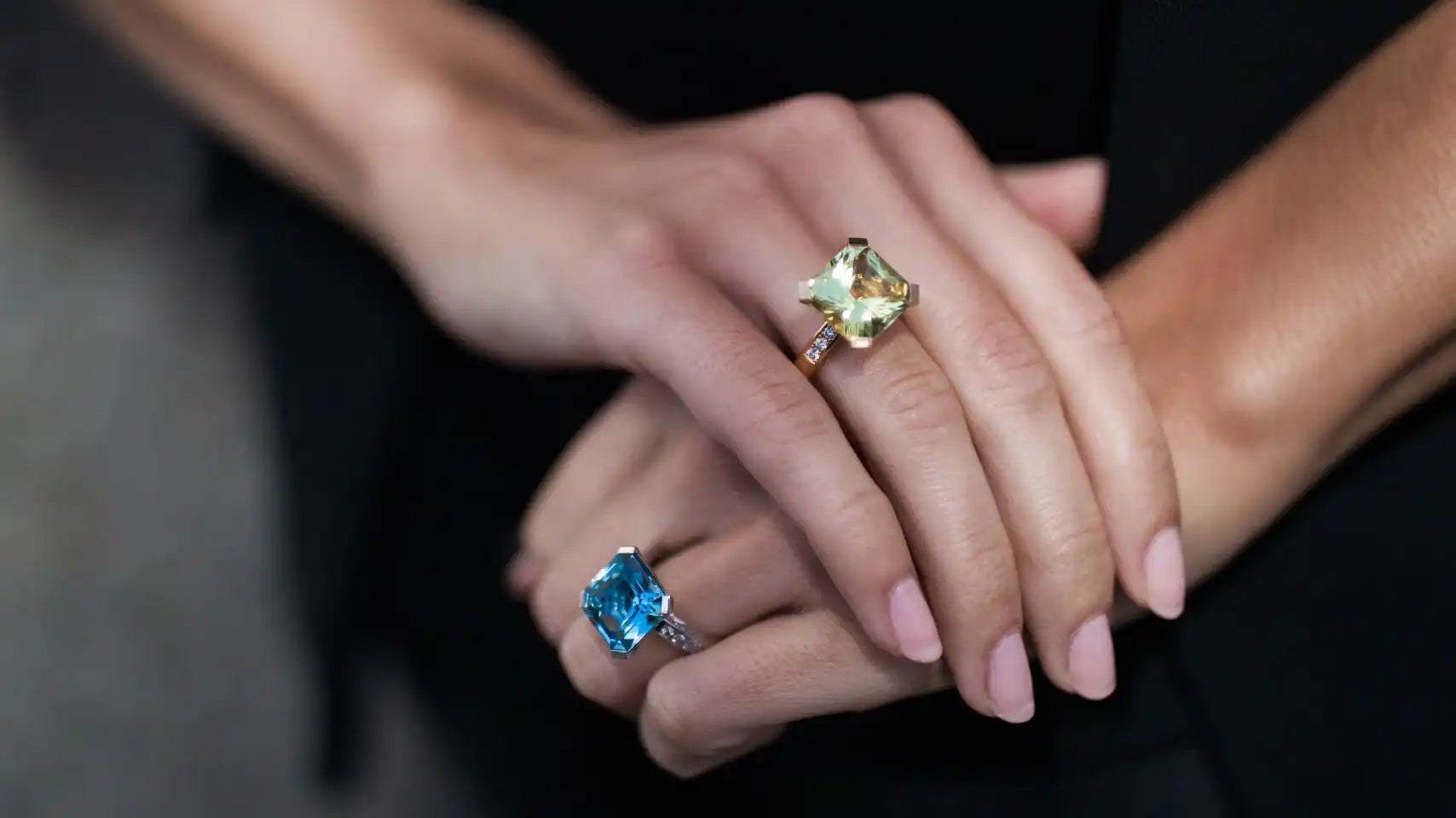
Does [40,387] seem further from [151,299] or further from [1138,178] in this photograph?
[1138,178]

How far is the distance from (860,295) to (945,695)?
33 centimetres

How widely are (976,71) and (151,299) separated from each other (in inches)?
47.2

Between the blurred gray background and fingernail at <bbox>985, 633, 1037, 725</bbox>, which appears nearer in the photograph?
fingernail at <bbox>985, 633, 1037, 725</bbox>

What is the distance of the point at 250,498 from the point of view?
4.48ft

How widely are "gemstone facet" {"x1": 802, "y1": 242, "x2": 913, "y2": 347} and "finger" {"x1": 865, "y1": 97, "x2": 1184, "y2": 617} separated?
0.08 meters

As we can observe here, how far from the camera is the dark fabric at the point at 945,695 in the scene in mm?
586

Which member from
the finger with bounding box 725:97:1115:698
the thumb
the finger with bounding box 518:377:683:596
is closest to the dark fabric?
the thumb

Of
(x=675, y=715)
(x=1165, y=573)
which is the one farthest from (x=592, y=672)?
(x=1165, y=573)

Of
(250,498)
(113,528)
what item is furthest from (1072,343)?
(113,528)

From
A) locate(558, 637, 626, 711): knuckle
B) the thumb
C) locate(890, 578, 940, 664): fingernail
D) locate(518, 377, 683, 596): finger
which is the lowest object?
locate(890, 578, 940, 664): fingernail

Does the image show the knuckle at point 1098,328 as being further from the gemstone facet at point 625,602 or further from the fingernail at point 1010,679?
the gemstone facet at point 625,602

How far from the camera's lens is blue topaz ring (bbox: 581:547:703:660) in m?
0.62

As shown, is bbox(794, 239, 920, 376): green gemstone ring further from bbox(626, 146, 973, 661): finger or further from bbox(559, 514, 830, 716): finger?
bbox(559, 514, 830, 716): finger

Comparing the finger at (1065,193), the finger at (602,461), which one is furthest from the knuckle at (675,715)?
the finger at (1065,193)
